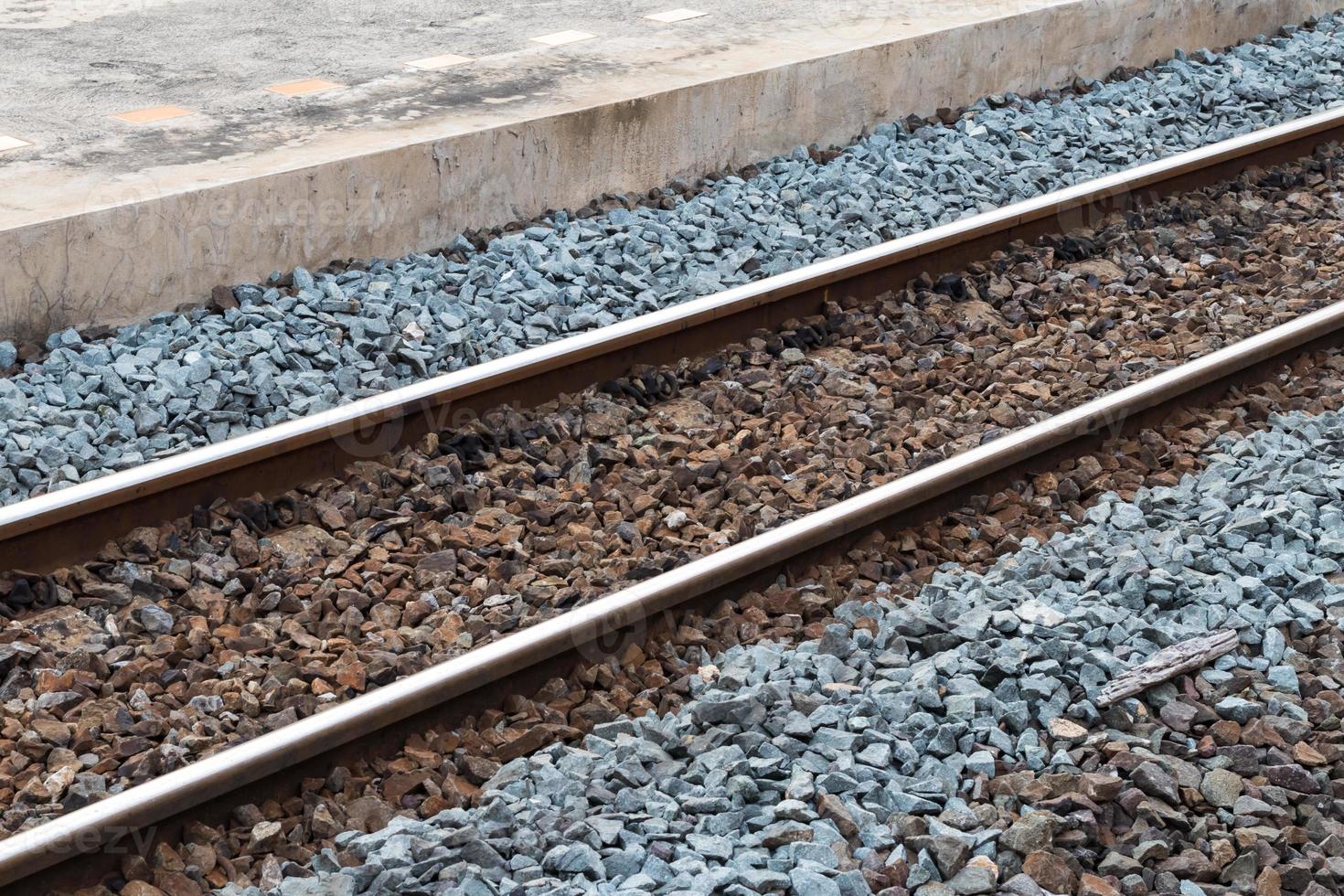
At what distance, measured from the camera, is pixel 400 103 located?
7.31 m

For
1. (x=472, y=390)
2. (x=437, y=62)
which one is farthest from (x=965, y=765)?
(x=437, y=62)

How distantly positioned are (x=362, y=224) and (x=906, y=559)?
2.99 meters

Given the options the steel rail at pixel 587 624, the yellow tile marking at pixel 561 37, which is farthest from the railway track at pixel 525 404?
the yellow tile marking at pixel 561 37

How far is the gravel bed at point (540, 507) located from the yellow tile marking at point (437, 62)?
294cm

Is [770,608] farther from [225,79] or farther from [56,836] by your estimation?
[225,79]

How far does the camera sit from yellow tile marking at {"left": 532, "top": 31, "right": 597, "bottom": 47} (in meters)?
8.52

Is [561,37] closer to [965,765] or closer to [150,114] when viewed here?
[150,114]

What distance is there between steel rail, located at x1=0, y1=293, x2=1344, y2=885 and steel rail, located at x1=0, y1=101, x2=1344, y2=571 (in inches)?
52.2

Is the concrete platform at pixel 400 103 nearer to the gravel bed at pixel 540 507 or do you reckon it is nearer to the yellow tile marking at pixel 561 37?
the yellow tile marking at pixel 561 37

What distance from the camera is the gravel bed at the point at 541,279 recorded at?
17.1ft

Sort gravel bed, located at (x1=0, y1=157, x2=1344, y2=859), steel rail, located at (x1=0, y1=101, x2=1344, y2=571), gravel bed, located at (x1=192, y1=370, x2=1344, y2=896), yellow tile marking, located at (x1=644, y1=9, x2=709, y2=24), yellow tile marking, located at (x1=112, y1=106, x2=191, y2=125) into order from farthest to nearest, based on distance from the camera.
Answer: yellow tile marking, located at (x1=644, y1=9, x2=709, y2=24) < yellow tile marking, located at (x1=112, y1=106, x2=191, y2=125) < steel rail, located at (x1=0, y1=101, x2=1344, y2=571) < gravel bed, located at (x1=0, y1=157, x2=1344, y2=859) < gravel bed, located at (x1=192, y1=370, x2=1344, y2=896)

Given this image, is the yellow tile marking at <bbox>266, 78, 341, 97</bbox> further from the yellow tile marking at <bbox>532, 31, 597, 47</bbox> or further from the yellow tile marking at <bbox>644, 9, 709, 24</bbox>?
the yellow tile marking at <bbox>644, 9, 709, 24</bbox>

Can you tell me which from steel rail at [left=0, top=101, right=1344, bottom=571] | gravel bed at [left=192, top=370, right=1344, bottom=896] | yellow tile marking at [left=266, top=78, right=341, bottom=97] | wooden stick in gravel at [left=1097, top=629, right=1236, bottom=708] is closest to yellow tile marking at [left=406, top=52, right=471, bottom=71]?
yellow tile marking at [left=266, top=78, right=341, bottom=97]

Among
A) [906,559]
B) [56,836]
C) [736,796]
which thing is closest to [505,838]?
[736,796]
